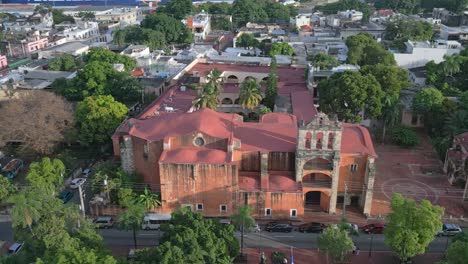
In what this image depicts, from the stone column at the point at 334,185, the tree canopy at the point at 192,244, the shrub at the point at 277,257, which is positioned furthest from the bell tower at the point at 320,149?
the tree canopy at the point at 192,244

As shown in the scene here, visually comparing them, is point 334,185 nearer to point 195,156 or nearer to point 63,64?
point 195,156

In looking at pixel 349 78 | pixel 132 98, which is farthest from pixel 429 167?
pixel 132 98

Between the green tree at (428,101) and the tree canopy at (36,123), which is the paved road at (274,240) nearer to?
the tree canopy at (36,123)

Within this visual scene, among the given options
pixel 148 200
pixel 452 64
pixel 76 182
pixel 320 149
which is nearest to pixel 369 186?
pixel 320 149

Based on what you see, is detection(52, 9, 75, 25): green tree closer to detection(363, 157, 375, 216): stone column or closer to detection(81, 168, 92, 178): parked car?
detection(81, 168, 92, 178): parked car

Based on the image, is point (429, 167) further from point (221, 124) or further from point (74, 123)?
point (74, 123)

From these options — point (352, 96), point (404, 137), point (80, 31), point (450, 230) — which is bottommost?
point (450, 230)
